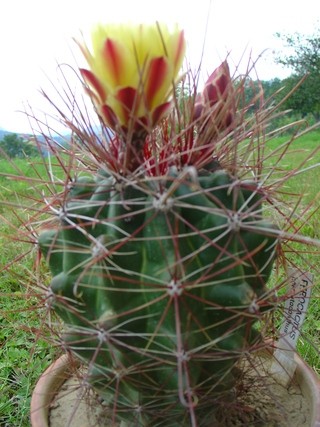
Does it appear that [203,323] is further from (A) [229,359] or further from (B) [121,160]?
(B) [121,160]

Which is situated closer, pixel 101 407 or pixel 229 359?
pixel 229 359

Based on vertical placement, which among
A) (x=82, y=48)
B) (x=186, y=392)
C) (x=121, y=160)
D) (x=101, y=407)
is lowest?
(x=101, y=407)

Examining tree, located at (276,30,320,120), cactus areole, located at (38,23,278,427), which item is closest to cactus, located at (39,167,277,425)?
cactus areole, located at (38,23,278,427)

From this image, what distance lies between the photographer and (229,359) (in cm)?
66

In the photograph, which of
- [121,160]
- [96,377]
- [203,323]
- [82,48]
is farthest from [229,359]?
[82,48]

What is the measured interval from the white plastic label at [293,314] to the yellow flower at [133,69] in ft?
1.12

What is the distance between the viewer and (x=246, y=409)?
0.76 metres

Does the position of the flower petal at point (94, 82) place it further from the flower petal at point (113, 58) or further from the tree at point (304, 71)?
the tree at point (304, 71)

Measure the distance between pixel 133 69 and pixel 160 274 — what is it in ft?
0.73

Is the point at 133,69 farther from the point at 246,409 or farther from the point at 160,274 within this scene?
the point at 246,409

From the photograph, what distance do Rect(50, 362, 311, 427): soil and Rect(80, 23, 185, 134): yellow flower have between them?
396 mm

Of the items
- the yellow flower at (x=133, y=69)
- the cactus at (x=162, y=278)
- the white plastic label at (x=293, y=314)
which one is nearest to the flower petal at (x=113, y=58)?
the yellow flower at (x=133, y=69)

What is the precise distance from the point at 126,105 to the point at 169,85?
2.2 inches

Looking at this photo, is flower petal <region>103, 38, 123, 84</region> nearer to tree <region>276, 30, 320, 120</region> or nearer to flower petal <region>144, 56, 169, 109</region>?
flower petal <region>144, 56, 169, 109</region>
